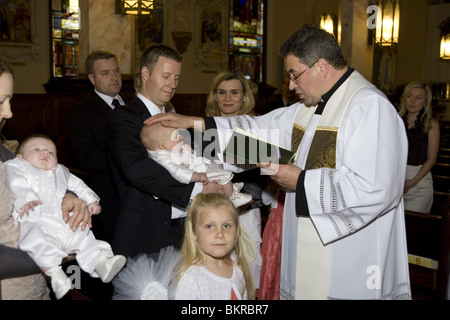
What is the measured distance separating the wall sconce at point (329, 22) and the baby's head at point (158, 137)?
433 inches

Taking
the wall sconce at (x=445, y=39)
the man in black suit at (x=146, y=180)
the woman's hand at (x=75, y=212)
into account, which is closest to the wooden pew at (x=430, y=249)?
the man in black suit at (x=146, y=180)

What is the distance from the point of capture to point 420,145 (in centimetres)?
513

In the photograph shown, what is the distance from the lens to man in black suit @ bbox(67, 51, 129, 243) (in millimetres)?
3998

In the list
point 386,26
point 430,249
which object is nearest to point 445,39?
point 386,26

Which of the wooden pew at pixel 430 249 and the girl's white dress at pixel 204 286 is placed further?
the wooden pew at pixel 430 249

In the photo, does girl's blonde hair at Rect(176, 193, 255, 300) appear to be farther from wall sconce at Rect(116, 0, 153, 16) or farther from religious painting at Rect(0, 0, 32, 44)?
religious painting at Rect(0, 0, 32, 44)

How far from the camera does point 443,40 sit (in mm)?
15172

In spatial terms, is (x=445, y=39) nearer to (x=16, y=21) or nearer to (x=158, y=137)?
(x=16, y=21)

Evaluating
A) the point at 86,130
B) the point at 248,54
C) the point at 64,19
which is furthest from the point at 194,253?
the point at 248,54

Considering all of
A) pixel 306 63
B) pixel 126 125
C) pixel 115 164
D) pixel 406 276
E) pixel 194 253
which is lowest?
pixel 406 276

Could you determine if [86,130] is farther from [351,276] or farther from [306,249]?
[351,276]

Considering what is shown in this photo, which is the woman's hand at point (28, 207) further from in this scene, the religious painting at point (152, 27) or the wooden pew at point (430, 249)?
the religious painting at point (152, 27)

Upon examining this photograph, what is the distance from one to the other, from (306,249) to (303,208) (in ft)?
1.12

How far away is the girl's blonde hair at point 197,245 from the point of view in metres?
2.34
